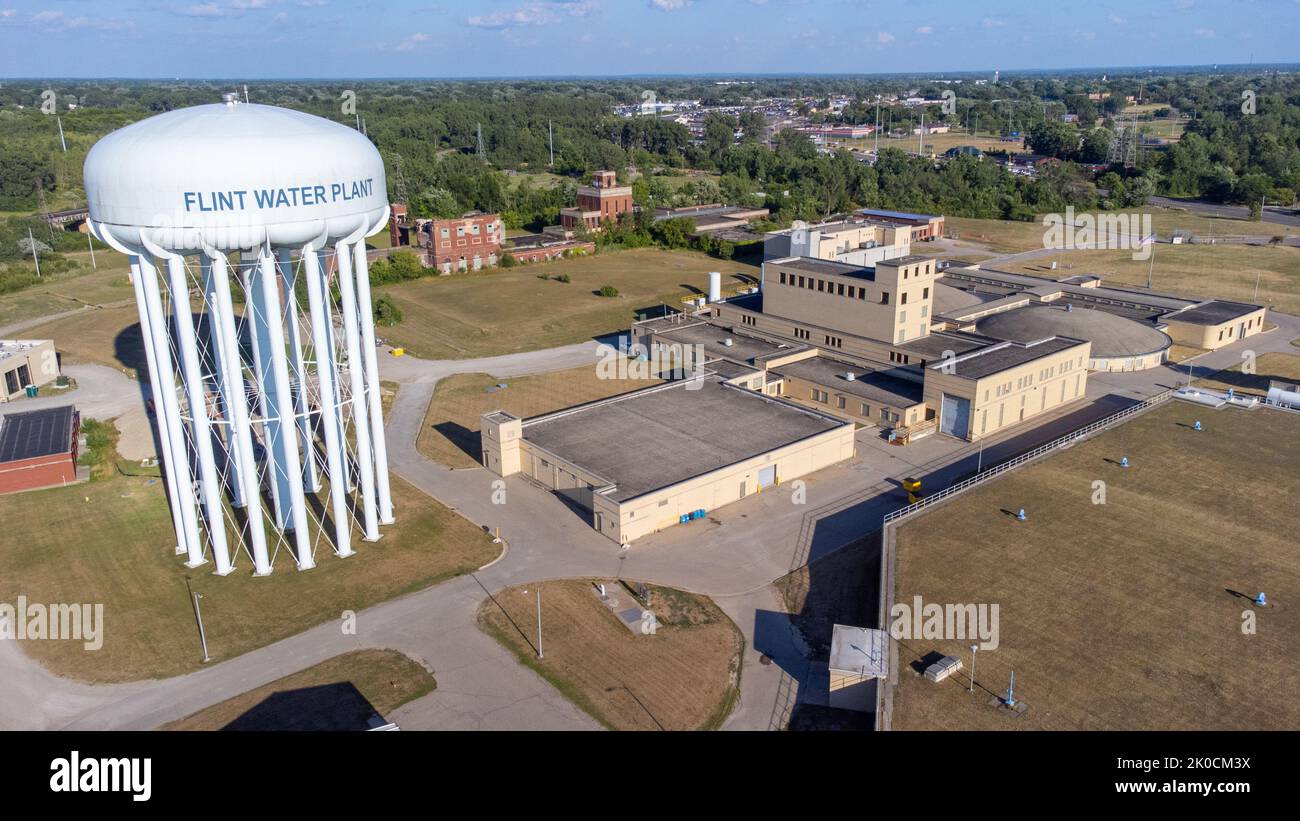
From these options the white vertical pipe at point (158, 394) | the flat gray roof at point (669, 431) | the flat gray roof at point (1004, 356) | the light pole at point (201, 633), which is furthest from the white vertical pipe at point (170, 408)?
the flat gray roof at point (1004, 356)

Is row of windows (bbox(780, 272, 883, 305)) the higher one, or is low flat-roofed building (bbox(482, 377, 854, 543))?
row of windows (bbox(780, 272, 883, 305))

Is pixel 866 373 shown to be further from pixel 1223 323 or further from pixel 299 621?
pixel 299 621

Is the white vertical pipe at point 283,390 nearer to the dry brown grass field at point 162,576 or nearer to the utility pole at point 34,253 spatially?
the dry brown grass field at point 162,576

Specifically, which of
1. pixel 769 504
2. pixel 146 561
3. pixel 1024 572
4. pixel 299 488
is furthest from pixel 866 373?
pixel 146 561

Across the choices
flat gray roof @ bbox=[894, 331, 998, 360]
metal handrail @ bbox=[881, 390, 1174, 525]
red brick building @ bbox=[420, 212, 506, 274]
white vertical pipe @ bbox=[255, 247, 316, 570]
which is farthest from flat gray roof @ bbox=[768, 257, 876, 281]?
red brick building @ bbox=[420, 212, 506, 274]

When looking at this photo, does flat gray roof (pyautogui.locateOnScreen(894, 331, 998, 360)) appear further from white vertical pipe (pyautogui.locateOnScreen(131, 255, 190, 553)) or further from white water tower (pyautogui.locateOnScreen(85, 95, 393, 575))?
white vertical pipe (pyautogui.locateOnScreen(131, 255, 190, 553))

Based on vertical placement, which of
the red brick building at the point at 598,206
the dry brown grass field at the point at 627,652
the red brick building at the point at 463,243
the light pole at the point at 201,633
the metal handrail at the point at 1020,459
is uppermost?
the red brick building at the point at 598,206

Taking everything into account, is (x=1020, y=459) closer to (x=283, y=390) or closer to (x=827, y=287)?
(x=827, y=287)
